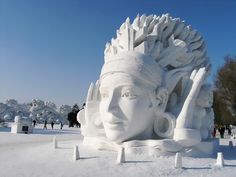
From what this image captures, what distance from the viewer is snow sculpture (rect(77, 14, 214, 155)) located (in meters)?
12.2

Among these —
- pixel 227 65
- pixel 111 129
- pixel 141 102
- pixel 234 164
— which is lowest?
pixel 234 164

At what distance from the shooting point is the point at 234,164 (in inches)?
443

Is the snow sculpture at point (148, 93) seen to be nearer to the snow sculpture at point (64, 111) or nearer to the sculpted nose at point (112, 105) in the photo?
the sculpted nose at point (112, 105)

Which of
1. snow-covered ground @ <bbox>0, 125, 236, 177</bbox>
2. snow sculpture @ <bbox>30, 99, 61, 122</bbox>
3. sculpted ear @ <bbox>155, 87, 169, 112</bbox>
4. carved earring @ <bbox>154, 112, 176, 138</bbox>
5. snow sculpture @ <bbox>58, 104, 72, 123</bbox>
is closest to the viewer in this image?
snow-covered ground @ <bbox>0, 125, 236, 177</bbox>

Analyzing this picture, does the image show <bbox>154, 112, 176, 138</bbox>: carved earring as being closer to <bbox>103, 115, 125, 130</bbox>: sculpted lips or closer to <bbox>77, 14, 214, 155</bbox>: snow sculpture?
<bbox>77, 14, 214, 155</bbox>: snow sculpture

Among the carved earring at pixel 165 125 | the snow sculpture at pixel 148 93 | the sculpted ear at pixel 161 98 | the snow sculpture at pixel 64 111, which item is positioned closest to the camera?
the snow sculpture at pixel 148 93

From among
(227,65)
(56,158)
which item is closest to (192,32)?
(56,158)

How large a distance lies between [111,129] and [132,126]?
2.60 ft

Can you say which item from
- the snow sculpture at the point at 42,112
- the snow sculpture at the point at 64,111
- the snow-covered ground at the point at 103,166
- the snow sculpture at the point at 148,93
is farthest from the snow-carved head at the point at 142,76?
the snow sculpture at the point at 64,111

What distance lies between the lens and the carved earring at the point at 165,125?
12.5 metres

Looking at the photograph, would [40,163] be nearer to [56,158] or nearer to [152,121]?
[56,158]

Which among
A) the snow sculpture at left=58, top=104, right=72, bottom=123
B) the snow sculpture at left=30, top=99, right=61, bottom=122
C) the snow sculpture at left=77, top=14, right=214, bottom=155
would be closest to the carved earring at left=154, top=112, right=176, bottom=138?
the snow sculpture at left=77, top=14, right=214, bottom=155

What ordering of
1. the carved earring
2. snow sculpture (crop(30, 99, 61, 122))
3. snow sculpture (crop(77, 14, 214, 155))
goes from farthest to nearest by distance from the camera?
snow sculpture (crop(30, 99, 61, 122)) < the carved earring < snow sculpture (crop(77, 14, 214, 155))

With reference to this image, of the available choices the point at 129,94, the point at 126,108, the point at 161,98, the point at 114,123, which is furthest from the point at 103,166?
the point at 161,98
